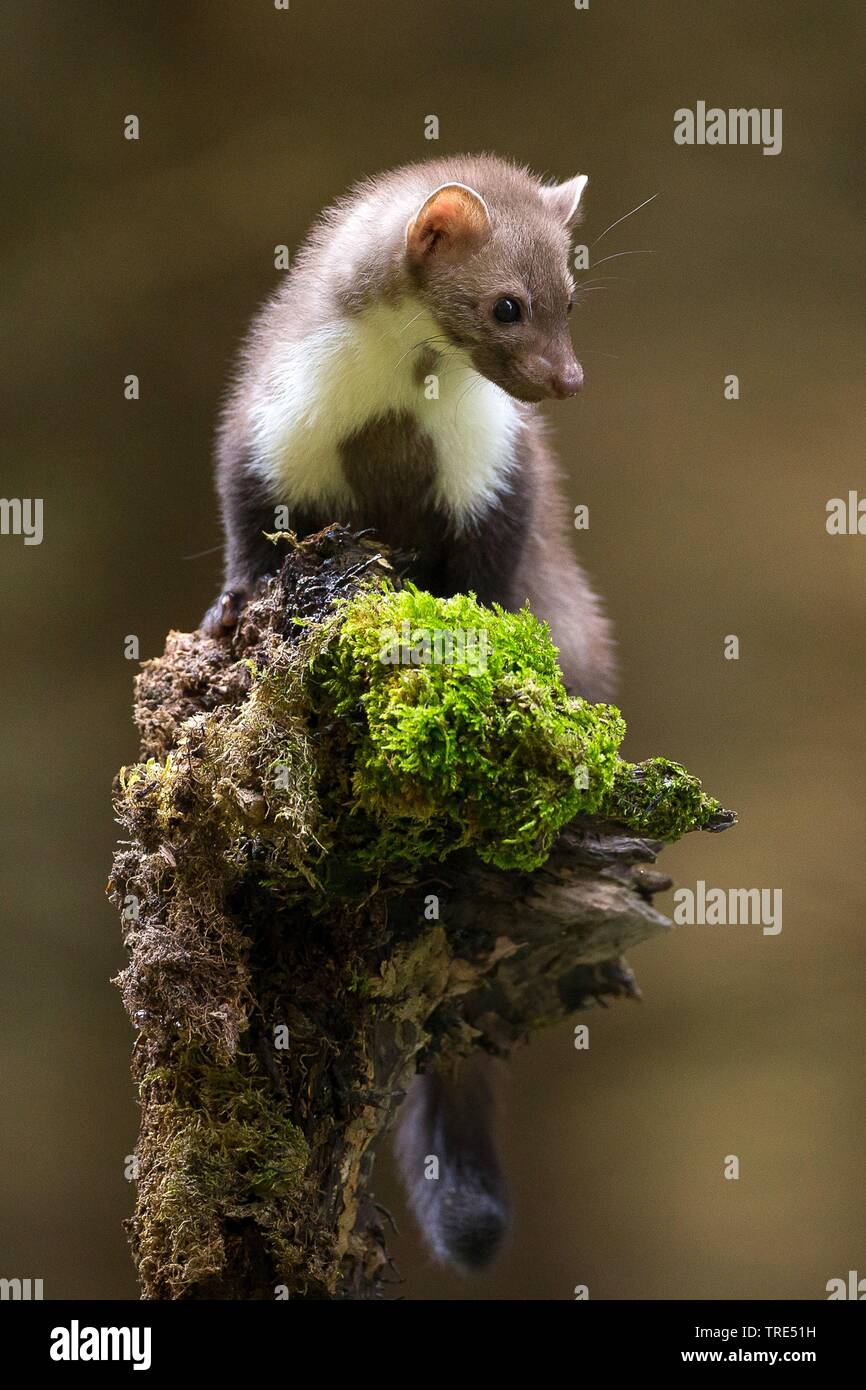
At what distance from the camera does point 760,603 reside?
4527mm

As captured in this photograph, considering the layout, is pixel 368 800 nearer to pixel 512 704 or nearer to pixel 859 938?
pixel 512 704

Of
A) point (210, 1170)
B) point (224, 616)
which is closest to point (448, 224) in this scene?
point (224, 616)

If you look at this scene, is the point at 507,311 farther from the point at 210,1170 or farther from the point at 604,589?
the point at 604,589

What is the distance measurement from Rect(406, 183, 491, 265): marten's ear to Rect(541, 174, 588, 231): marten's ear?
0.24m

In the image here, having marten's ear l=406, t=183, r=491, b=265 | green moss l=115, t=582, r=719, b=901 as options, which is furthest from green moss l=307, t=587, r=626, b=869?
marten's ear l=406, t=183, r=491, b=265

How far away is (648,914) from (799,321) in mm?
2591

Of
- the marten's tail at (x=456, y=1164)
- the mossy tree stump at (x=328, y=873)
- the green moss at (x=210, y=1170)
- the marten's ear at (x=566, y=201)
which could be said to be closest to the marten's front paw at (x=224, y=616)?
the mossy tree stump at (x=328, y=873)

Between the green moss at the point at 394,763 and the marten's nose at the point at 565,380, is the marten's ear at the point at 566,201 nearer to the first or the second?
the marten's nose at the point at 565,380

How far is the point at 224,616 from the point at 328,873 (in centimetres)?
69

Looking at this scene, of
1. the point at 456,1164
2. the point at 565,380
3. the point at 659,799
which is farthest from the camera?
the point at 456,1164

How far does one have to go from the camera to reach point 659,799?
7.47 ft

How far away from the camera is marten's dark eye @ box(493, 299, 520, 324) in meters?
2.42

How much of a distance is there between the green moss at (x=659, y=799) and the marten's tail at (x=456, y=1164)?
1.15 metres

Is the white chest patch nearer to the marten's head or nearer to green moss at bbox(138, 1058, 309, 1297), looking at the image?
the marten's head
